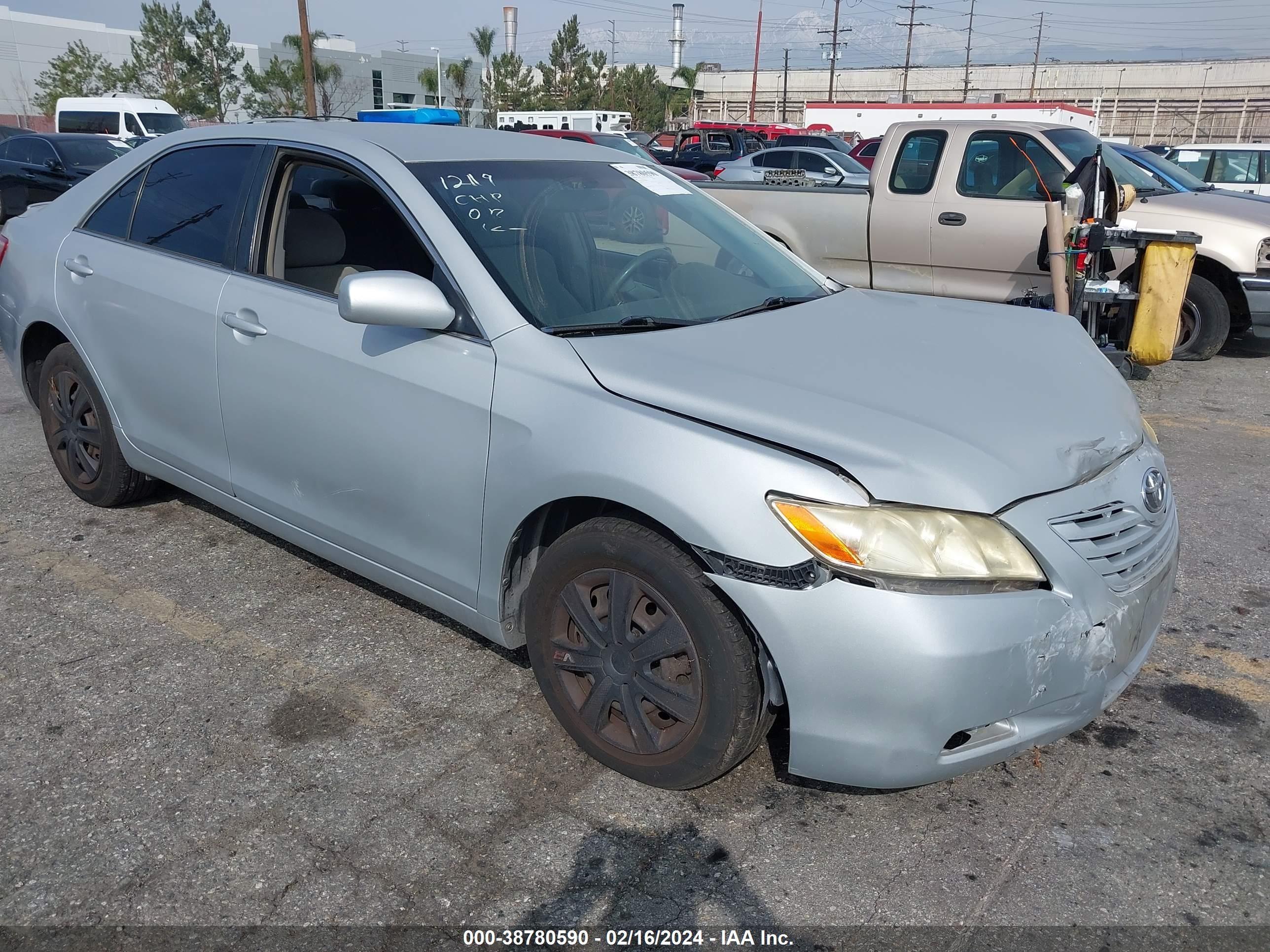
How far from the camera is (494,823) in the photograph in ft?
8.44

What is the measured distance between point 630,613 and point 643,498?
0.33m

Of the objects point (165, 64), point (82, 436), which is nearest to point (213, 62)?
point (165, 64)

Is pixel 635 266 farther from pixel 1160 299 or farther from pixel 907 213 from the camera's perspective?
pixel 907 213

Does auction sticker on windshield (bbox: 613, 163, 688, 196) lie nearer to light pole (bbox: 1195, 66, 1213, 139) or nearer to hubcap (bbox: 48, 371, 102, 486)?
hubcap (bbox: 48, 371, 102, 486)

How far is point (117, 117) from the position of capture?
23.9m

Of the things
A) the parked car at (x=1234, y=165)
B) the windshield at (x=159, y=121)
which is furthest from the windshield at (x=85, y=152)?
the parked car at (x=1234, y=165)

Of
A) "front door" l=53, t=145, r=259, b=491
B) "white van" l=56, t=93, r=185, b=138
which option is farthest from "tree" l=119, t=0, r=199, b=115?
"front door" l=53, t=145, r=259, b=491

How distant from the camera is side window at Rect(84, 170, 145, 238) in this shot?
404cm

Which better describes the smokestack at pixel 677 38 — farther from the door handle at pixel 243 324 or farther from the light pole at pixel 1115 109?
the door handle at pixel 243 324

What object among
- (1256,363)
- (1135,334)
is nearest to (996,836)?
(1135,334)

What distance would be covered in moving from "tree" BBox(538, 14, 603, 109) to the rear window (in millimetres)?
30368

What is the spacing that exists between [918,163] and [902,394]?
640 cm

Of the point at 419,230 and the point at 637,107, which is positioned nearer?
the point at 419,230

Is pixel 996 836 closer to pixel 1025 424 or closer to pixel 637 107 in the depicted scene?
pixel 1025 424
